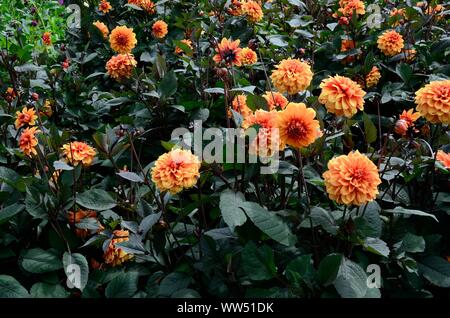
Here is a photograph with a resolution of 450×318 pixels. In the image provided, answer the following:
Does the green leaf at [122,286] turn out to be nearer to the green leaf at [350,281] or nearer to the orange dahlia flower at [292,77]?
the green leaf at [350,281]

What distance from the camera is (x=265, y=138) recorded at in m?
1.29

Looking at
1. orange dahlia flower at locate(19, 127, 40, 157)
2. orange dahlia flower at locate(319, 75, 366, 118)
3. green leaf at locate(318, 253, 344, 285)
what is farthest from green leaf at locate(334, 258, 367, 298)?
orange dahlia flower at locate(19, 127, 40, 157)

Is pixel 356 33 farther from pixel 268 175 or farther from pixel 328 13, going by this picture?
pixel 268 175

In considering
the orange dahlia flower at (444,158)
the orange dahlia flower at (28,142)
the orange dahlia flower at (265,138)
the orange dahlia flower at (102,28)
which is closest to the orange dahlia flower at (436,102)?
the orange dahlia flower at (444,158)

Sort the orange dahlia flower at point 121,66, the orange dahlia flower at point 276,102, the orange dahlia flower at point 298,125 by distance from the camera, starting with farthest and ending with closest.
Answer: the orange dahlia flower at point 121,66 < the orange dahlia flower at point 276,102 < the orange dahlia flower at point 298,125

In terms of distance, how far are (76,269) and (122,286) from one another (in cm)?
15

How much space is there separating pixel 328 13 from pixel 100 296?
88.8 inches

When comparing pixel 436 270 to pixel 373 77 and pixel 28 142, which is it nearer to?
pixel 373 77

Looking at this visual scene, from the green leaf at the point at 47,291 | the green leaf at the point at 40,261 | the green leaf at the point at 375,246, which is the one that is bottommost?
the green leaf at the point at 47,291

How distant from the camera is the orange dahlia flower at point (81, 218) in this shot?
1.58m

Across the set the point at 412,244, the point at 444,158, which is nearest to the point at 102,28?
the point at 444,158

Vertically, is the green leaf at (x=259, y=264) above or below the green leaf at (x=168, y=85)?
below

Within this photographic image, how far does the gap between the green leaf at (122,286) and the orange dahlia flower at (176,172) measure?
0.29 m

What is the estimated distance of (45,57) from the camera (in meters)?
2.68
